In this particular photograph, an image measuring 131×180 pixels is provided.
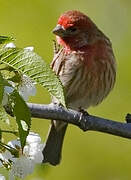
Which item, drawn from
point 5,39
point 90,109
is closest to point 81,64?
point 90,109

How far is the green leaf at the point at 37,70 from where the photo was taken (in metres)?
2.69

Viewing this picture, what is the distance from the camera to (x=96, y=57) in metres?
6.61

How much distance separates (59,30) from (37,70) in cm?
368

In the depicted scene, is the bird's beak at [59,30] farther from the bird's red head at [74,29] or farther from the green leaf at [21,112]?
the green leaf at [21,112]

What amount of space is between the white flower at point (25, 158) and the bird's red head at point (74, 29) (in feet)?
10.0

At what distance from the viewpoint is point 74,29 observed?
6617 millimetres

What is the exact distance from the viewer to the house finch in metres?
6.40

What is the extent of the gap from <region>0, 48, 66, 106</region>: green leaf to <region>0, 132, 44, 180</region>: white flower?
1.65ft

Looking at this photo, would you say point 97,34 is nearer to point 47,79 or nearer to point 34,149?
point 34,149

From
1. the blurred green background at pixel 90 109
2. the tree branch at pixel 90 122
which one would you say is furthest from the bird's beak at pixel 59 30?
the tree branch at pixel 90 122

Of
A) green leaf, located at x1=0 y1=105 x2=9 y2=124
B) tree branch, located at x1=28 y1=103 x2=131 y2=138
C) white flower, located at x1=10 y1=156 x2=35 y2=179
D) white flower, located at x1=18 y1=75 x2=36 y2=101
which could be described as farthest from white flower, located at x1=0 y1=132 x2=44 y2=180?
tree branch, located at x1=28 y1=103 x2=131 y2=138

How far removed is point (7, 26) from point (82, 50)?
0.80 m

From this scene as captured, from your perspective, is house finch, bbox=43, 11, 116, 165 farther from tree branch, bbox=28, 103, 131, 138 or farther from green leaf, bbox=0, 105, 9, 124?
green leaf, bbox=0, 105, 9, 124

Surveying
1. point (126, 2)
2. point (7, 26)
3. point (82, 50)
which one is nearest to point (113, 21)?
point (126, 2)
